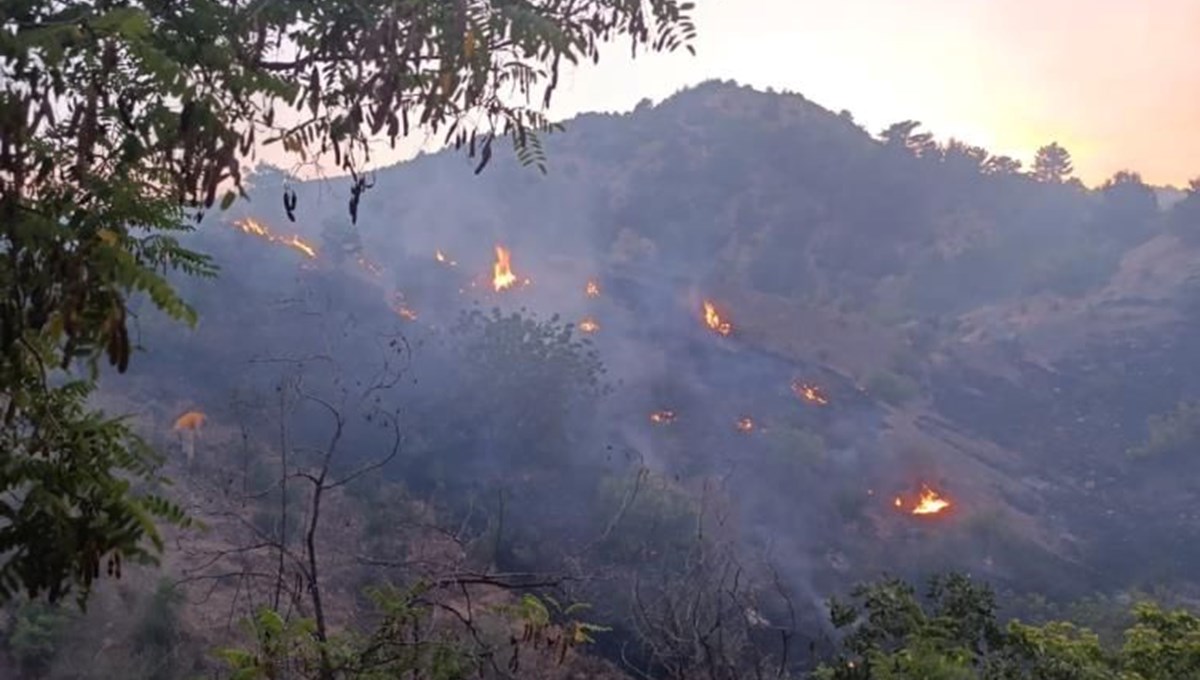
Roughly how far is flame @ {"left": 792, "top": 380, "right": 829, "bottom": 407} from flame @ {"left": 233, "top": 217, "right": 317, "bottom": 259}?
21.6m

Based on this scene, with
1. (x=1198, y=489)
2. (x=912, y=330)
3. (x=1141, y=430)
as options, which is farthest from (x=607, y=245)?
(x=1198, y=489)

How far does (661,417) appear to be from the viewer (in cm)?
3247

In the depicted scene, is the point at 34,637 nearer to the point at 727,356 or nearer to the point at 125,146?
the point at 125,146

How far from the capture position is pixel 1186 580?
25.8 meters

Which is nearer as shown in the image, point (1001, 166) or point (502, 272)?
point (502, 272)

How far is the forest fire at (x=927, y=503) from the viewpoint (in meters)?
28.5

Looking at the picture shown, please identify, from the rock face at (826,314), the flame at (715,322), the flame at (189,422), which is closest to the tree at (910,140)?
the rock face at (826,314)

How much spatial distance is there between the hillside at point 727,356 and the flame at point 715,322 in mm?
789

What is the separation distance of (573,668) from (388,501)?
24.3ft

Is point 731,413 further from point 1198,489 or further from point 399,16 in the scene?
point 399,16

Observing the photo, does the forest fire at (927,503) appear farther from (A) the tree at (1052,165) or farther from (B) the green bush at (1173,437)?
(A) the tree at (1052,165)

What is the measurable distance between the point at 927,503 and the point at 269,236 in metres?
29.6

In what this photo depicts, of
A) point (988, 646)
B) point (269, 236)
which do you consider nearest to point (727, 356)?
point (269, 236)

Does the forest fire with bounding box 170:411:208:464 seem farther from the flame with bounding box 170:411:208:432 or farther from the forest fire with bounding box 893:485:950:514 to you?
the forest fire with bounding box 893:485:950:514
